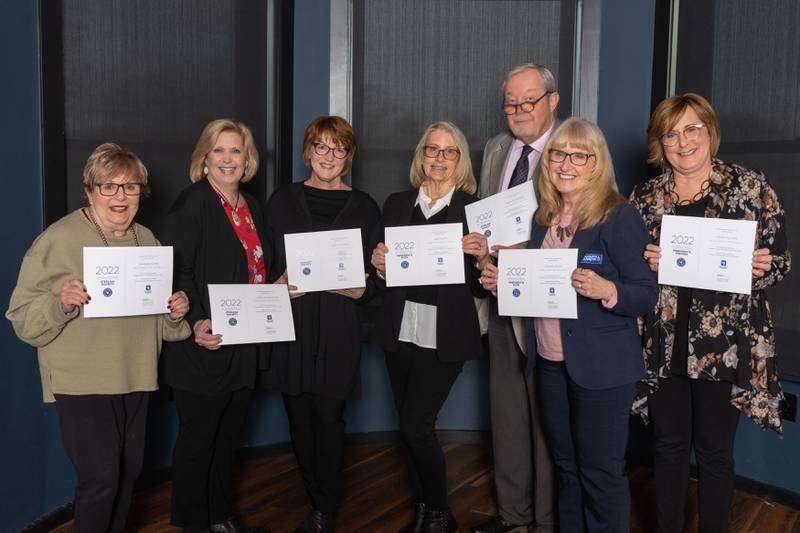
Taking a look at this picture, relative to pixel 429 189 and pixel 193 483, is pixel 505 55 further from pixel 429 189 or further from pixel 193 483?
pixel 193 483

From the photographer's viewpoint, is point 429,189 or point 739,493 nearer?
point 429,189

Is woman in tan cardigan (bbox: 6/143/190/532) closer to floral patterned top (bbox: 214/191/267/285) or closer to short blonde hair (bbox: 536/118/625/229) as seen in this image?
floral patterned top (bbox: 214/191/267/285)

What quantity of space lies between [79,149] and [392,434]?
2.44 meters

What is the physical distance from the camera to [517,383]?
9.89ft

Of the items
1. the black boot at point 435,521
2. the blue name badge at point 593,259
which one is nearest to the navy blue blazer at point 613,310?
the blue name badge at point 593,259

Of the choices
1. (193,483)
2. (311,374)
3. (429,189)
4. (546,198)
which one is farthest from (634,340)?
(193,483)

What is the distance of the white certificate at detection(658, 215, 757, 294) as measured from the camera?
229 centimetres

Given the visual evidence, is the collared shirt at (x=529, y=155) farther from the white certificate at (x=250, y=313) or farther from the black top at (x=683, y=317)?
the white certificate at (x=250, y=313)

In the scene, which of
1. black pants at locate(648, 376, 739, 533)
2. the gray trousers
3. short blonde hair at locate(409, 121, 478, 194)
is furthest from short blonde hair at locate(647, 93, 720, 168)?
the gray trousers

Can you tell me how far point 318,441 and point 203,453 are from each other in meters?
0.44

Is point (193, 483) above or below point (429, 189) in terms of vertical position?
below

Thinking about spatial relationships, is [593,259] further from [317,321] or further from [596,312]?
[317,321]

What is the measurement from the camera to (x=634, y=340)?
2.34m

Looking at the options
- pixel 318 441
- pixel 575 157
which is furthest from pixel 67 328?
pixel 575 157
